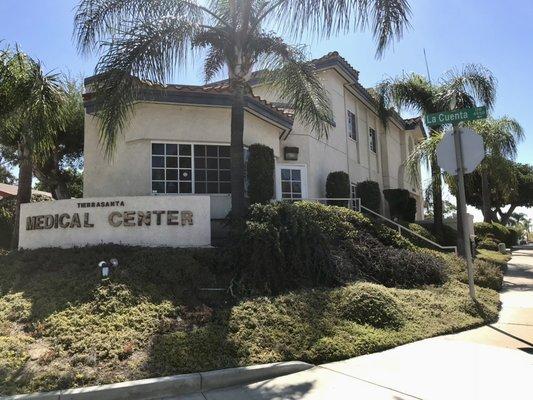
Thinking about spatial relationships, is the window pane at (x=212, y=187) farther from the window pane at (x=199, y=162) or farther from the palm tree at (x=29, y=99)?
the palm tree at (x=29, y=99)

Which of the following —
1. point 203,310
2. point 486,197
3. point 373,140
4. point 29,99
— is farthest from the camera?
point 486,197

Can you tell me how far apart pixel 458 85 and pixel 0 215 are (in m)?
17.7

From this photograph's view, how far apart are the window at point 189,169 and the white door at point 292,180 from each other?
3.27 metres

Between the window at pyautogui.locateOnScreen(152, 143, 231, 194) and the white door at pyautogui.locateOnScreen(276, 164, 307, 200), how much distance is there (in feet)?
10.7

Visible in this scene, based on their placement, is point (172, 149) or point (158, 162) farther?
point (172, 149)

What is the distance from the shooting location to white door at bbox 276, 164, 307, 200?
649 inches

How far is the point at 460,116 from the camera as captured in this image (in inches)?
362

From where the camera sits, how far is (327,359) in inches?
241

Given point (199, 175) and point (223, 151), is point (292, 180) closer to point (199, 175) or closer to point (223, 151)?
point (223, 151)

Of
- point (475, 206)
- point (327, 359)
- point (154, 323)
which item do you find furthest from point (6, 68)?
point (475, 206)

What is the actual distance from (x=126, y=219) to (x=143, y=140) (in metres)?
3.25

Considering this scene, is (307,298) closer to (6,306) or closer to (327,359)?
(327,359)

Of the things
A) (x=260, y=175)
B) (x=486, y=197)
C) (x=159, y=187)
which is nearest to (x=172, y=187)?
(x=159, y=187)

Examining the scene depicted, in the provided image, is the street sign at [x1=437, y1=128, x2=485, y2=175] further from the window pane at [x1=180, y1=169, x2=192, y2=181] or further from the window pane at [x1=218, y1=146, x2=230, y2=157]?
the window pane at [x1=180, y1=169, x2=192, y2=181]
